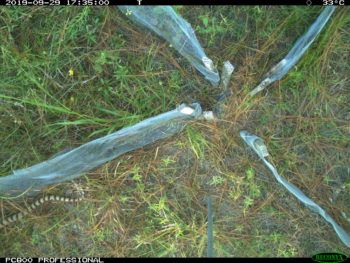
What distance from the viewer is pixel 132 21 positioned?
2.46m

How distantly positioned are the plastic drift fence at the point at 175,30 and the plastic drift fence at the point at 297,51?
11.7 inches

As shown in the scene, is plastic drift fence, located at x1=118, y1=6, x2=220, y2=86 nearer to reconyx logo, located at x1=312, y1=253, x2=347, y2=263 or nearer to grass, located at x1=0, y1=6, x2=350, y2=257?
grass, located at x1=0, y1=6, x2=350, y2=257

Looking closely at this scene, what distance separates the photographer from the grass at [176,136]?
245 centimetres

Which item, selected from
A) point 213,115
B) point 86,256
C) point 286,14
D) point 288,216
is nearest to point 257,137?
point 213,115

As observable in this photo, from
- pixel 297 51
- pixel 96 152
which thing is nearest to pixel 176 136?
pixel 96 152

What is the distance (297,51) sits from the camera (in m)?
2.31

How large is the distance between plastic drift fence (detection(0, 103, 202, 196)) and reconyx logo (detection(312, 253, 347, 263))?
1.16 metres

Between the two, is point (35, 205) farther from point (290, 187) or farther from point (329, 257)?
point (329, 257)

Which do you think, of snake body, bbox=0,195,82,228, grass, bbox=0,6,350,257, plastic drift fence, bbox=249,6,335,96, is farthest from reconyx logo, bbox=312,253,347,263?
snake body, bbox=0,195,82,228

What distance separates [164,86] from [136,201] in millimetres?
748

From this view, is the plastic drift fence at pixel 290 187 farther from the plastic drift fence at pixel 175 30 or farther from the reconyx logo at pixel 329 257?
the plastic drift fence at pixel 175 30

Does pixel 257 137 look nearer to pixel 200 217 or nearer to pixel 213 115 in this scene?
pixel 213 115

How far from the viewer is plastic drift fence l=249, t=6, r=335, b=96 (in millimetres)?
2279

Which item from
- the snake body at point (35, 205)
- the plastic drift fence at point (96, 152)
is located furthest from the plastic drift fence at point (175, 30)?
the snake body at point (35, 205)
